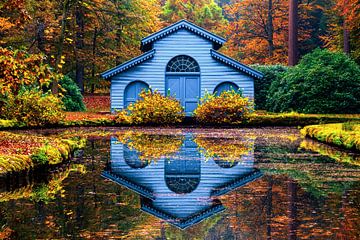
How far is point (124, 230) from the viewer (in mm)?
7660

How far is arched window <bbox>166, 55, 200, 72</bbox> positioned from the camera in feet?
132

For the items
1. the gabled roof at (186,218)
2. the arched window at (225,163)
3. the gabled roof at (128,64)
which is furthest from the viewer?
the gabled roof at (128,64)

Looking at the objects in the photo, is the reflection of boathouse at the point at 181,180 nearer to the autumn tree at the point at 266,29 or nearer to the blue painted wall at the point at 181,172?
the blue painted wall at the point at 181,172

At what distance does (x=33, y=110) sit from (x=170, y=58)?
11811 millimetres

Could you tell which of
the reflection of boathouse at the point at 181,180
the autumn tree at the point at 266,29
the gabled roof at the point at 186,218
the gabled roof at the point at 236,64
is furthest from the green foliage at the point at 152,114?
the autumn tree at the point at 266,29

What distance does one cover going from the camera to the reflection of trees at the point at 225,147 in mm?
17078

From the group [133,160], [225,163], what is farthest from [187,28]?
[225,163]

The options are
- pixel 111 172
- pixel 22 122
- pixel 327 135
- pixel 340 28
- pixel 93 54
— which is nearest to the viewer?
pixel 111 172

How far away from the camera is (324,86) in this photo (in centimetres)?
3703

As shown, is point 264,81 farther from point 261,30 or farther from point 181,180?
point 181,180

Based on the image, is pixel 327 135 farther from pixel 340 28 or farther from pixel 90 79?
pixel 90 79

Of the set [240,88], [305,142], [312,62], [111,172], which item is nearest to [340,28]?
[312,62]

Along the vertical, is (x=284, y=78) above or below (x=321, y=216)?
above

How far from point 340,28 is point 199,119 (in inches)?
711
